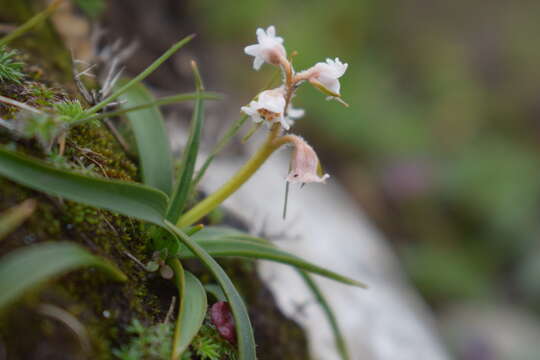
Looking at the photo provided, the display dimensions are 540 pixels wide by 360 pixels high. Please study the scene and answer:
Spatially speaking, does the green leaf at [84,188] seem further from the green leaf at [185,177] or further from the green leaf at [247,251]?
the green leaf at [247,251]

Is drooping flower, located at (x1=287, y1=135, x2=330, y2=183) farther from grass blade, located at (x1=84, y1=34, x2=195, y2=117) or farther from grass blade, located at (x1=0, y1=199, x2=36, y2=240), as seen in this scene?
grass blade, located at (x1=0, y1=199, x2=36, y2=240)


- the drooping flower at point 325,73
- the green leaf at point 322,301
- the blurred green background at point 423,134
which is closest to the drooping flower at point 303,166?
the drooping flower at point 325,73

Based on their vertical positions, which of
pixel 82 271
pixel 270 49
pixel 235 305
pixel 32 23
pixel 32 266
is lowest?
pixel 32 266

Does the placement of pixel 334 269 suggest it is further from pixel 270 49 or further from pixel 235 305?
pixel 270 49

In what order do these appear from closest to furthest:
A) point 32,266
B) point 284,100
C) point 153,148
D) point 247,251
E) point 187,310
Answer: point 32,266 → point 187,310 → point 284,100 → point 247,251 → point 153,148

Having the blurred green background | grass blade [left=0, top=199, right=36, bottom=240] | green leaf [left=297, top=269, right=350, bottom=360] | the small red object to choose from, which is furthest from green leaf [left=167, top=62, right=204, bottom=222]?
the blurred green background

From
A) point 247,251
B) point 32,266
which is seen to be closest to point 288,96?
point 247,251
